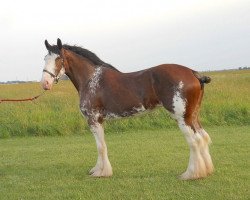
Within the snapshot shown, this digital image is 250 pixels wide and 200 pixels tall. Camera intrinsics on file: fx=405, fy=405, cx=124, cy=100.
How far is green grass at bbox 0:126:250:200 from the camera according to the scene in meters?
6.35

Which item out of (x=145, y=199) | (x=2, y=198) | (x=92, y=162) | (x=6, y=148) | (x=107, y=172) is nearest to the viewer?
(x=145, y=199)

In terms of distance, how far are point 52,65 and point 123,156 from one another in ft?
10.4

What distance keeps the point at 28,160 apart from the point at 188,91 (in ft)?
15.3

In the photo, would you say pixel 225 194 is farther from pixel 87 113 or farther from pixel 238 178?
pixel 87 113

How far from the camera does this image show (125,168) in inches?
323

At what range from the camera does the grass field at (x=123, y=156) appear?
6.46 metres

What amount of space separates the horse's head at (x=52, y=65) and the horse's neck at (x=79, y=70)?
11.1 inches

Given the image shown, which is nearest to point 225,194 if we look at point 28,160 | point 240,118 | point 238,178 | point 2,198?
point 238,178

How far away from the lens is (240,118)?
1502 cm

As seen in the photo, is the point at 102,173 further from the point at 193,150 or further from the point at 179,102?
the point at 179,102

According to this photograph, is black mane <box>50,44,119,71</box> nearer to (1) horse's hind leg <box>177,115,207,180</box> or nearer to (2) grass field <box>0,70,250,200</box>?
(1) horse's hind leg <box>177,115,207,180</box>

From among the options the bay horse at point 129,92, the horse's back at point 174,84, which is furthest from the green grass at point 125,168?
the horse's back at point 174,84

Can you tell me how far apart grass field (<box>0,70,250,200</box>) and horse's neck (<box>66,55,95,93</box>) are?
1818 millimetres

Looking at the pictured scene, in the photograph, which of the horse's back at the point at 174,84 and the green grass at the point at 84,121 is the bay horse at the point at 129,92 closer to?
the horse's back at the point at 174,84
